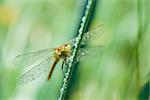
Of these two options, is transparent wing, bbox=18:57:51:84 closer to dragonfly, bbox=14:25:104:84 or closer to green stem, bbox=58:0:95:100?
dragonfly, bbox=14:25:104:84

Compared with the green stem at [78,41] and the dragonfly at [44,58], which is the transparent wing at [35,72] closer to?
the dragonfly at [44,58]

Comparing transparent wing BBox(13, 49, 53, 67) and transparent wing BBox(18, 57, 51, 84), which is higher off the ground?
transparent wing BBox(13, 49, 53, 67)

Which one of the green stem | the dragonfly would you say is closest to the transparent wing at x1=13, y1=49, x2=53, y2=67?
the dragonfly

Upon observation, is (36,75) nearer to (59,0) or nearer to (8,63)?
(8,63)

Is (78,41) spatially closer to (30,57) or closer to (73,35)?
(73,35)

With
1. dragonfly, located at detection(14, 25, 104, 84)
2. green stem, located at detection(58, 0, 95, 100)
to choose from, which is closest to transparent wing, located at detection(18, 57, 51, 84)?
dragonfly, located at detection(14, 25, 104, 84)

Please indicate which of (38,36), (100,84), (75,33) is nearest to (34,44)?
(38,36)

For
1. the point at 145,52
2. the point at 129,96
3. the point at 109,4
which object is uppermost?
the point at 109,4
